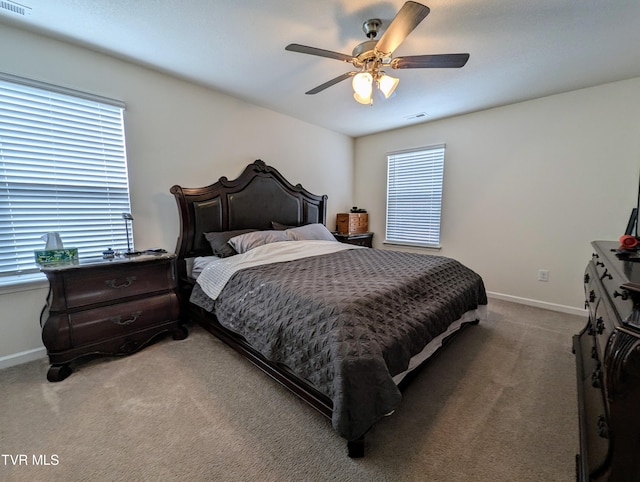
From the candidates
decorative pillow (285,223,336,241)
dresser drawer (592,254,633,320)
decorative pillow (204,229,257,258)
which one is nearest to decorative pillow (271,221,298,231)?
decorative pillow (285,223,336,241)

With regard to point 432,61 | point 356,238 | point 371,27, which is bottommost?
point 356,238

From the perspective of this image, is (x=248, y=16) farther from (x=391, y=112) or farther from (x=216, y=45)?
(x=391, y=112)

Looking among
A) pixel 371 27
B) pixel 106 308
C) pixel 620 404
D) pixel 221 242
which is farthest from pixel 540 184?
pixel 106 308

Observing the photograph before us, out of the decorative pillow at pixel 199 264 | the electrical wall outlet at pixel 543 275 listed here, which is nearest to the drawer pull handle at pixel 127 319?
the decorative pillow at pixel 199 264

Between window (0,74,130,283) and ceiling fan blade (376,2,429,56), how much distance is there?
2.38m

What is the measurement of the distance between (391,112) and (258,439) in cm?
377

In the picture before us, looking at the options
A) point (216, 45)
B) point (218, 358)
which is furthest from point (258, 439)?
point (216, 45)

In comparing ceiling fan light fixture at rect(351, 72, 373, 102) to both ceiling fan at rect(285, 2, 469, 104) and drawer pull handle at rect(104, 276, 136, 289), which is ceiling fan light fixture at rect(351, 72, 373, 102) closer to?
Result: ceiling fan at rect(285, 2, 469, 104)

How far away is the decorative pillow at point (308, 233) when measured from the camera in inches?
131

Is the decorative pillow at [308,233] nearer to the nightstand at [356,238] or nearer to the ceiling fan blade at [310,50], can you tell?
the nightstand at [356,238]

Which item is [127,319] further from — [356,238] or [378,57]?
[356,238]

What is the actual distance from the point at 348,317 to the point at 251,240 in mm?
1748

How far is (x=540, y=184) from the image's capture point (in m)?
3.13

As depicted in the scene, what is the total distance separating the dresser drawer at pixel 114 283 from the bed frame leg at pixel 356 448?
Answer: 1968 mm
